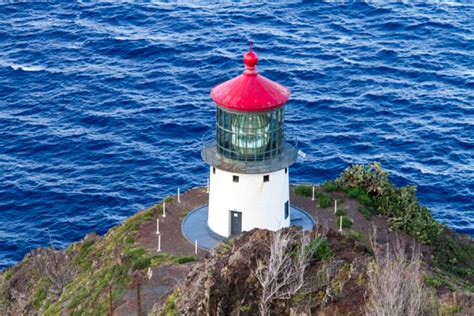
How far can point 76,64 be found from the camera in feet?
293

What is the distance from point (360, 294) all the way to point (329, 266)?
197cm

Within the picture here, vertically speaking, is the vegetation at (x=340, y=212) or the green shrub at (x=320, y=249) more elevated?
the green shrub at (x=320, y=249)

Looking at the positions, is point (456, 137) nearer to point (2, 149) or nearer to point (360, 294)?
point (2, 149)

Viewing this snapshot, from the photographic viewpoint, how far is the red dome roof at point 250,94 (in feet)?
141

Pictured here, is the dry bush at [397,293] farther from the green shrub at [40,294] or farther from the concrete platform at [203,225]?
the green shrub at [40,294]

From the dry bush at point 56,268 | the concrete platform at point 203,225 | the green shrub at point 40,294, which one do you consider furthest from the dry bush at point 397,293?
the green shrub at point 40,294

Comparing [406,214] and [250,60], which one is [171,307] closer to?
[250,60]

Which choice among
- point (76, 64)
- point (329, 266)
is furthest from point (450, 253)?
point (76, 64)

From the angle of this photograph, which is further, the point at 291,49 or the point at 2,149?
the point at 291,49

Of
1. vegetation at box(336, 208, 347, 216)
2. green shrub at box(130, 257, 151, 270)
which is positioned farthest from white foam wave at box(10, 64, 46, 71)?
green shrub at box(130, 257, 151, 270)

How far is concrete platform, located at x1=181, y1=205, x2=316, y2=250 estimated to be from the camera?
155ft

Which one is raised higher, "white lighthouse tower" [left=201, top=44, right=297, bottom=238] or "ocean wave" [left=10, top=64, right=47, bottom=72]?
"white lighthouse tower" [left=201, top=44, right=297, bottom=238]

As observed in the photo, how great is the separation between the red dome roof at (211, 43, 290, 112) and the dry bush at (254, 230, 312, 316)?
11.1 metres

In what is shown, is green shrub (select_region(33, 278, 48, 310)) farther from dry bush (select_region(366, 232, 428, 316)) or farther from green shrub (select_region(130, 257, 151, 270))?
dry bush (select_region(366, 232, 428, 316))
